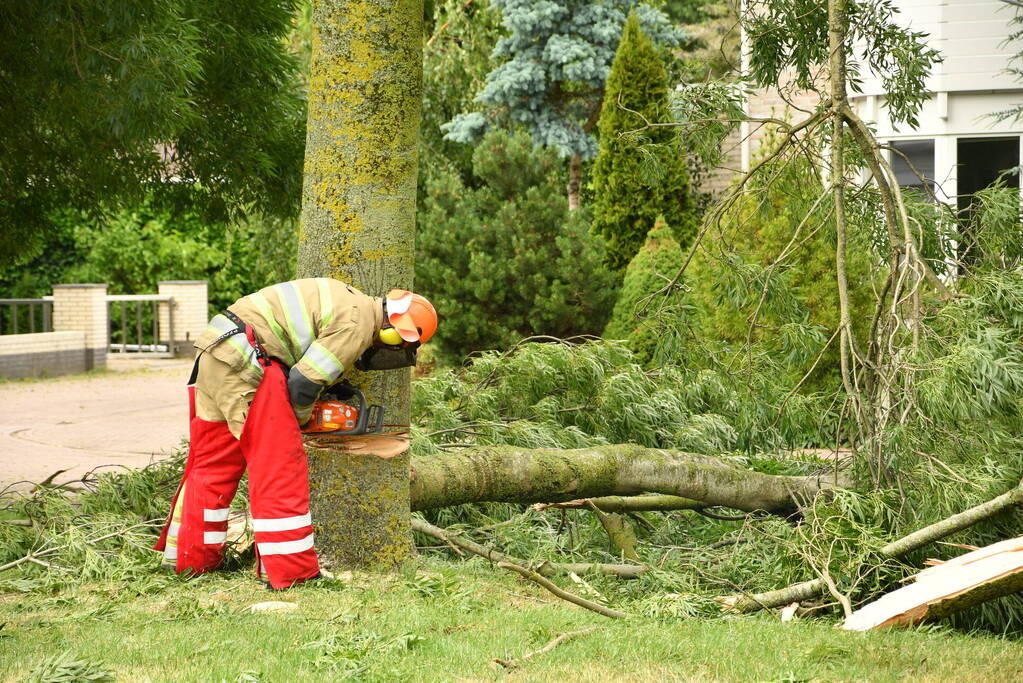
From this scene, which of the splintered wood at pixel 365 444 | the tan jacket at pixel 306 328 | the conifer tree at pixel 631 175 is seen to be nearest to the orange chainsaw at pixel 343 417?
the splintered wood at pixel 365 444

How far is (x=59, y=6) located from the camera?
6078mm

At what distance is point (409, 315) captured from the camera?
483 cm

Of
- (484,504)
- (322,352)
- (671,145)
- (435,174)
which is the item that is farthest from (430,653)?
(435,174)

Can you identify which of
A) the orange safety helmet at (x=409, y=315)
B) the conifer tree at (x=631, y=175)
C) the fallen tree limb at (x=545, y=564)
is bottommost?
the fallen tree limb at (x=545, y=564)

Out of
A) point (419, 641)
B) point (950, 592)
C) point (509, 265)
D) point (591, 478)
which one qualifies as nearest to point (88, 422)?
point (509, 265)

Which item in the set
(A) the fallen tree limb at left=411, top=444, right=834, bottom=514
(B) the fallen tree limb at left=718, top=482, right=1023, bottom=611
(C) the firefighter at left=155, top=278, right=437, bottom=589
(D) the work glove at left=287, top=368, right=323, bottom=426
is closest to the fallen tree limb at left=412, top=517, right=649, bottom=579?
(A) the fallen tree limb at left=411, top=444, right=834, bottom=514

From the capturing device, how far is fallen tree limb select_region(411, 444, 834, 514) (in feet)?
18.3

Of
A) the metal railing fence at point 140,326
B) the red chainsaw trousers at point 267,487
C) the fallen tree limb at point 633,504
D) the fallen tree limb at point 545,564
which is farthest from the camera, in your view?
the metal railing fence at point 140,326

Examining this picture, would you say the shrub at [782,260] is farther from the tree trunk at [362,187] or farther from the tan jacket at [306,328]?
the tan jacket at [306,328]

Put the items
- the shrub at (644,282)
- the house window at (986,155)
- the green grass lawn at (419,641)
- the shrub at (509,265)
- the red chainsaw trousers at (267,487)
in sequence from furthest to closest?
the shrub at (509,265) < the house window at (986,155) < the shrub at (644,282) < the red chainsaw trousers at (267,487) < the green grass lawn at (419,641)

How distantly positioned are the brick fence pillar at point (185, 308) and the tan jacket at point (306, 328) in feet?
50.1

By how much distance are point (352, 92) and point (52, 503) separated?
2.66 meters

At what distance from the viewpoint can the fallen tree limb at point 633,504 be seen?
5.91 metres

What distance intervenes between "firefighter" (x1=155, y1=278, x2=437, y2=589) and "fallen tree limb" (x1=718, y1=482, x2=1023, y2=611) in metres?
1.81
